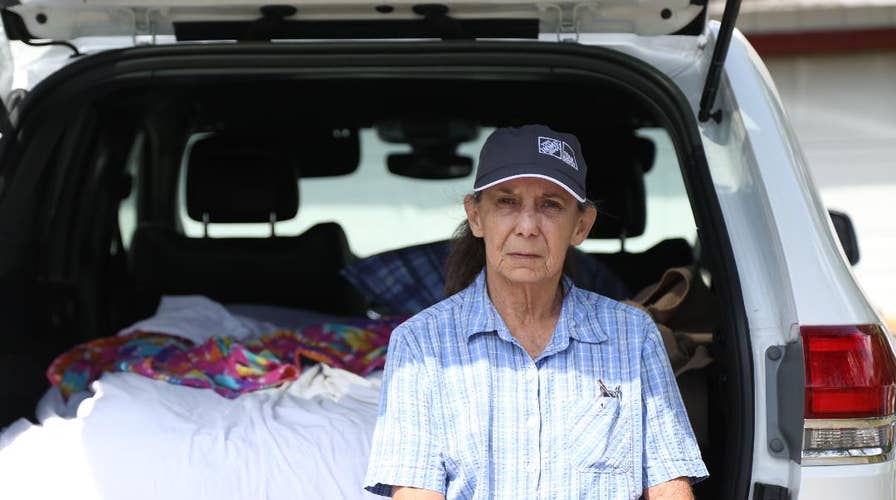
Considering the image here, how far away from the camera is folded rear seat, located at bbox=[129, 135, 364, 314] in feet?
14.3

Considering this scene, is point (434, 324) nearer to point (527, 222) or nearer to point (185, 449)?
point (527, 222)

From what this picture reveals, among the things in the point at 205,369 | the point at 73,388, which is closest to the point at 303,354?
the point at 205,369

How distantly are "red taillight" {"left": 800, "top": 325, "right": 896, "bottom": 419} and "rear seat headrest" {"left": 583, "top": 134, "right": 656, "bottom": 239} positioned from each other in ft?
6.67

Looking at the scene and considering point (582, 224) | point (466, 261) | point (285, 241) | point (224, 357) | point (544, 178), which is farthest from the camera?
point (285, 241)

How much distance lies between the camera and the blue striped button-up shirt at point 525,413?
2.25m

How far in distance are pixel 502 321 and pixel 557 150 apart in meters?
0.33

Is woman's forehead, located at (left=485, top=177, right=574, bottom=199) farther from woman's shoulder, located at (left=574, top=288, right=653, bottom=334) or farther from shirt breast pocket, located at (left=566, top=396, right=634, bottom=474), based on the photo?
shirt breast pocket, located at (left=566, top=396, right=634, bottom=474)

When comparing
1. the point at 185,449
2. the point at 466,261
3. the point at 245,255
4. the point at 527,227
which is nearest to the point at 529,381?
the point at 527,227

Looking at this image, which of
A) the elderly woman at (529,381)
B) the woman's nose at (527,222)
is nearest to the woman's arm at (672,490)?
the elderly woman at (529,381)

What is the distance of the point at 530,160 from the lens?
2318mm

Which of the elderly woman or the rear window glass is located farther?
the rear window glass

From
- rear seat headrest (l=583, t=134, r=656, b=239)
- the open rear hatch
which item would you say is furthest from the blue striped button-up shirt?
rear seat headrest (l=583, t=134, r=656, b=239)

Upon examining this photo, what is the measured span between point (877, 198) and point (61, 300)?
25.1ft

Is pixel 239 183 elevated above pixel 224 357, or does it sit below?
above
